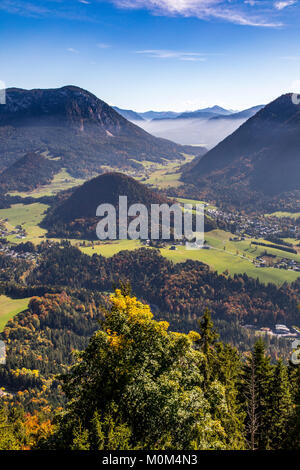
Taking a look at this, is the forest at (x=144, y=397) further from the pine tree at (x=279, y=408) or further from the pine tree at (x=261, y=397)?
the pine tree at (x=261, y=397)

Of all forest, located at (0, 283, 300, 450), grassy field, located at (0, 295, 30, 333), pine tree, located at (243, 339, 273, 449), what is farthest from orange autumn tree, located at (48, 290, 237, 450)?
grassy field, located at (0, 295, 30, 333)

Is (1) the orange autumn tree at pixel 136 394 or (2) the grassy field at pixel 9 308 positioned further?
(2) the grassy field at pixel 9 308

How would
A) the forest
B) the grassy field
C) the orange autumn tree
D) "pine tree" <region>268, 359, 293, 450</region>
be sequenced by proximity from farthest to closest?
the grassy field → "pine tree" <region>268, 359, 293, 450</region> → the forest → the orange autumn tree

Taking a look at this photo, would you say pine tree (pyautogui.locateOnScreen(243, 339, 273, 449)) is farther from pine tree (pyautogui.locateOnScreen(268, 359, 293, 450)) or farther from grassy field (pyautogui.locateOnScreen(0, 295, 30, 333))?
grassy field (pyautogui.locateOnScreen(0, 295, 30, 333))

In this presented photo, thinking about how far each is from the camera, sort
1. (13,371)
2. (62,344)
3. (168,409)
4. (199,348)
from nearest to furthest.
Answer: (168,409), (199,348), (13,371), (62,344)

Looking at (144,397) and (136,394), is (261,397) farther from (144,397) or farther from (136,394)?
(136,394)

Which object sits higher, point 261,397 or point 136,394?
point 136,394

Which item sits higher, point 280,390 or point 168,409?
point 168,409

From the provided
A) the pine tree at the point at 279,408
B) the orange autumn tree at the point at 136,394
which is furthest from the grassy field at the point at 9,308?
the orange autumn tree at the point at 136,394

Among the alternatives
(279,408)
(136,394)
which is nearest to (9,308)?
(279,408)
